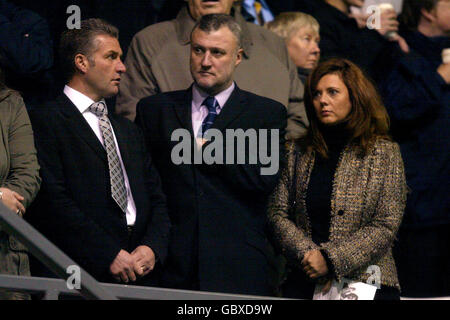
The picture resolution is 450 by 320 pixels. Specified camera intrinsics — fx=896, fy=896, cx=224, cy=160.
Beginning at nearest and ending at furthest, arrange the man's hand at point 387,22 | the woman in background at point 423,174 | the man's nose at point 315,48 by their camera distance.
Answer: the woman in background at point 423,174 < the man's hand at point 387,22 < the man's nose at point 315,48

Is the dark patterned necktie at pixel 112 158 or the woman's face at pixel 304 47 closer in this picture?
the dark patterned necktie at pixel 112 158

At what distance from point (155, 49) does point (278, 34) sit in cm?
106

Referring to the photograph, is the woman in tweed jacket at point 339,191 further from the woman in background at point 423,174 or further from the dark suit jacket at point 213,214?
the woman in background at point 423,174

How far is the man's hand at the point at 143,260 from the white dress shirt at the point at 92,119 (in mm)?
164

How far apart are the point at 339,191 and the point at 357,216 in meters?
0.16

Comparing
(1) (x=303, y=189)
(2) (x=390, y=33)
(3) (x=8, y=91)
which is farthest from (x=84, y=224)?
(2) (x=390, y=33)

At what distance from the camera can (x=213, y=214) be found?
462cm

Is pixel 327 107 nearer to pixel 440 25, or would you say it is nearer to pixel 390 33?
pixel 390 33

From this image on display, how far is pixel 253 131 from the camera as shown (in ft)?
15.5

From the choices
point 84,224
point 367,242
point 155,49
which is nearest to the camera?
point 84,224

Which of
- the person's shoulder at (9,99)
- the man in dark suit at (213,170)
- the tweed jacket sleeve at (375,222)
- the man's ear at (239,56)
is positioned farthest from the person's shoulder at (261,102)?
the person's shoulder at (9,99)

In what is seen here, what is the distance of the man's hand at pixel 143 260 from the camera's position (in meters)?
4.37

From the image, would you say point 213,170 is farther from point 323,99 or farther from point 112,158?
point 323,99
